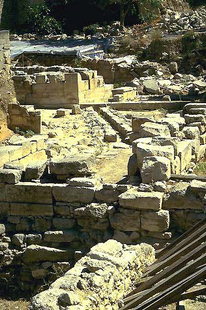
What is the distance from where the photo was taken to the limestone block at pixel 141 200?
8484 mm

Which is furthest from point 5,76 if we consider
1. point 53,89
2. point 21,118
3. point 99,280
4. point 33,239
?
point 99,280

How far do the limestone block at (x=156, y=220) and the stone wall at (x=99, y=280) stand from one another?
62 centimetres

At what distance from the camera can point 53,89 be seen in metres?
21.9

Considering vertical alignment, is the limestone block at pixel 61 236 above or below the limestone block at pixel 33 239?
above

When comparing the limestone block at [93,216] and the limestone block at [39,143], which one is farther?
the limestone block at [39,143]

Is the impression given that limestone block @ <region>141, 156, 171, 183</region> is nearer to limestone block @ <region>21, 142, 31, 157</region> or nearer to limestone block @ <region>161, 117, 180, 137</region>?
limestone block @ <region>161, 117, 180, 137</region>

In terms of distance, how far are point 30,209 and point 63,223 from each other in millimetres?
568

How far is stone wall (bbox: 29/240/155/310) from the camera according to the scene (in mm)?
6145

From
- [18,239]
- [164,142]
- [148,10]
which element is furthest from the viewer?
[148,10]

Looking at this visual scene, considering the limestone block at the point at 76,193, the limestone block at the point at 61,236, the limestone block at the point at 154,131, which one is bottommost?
the limestone block at the point at 61,236

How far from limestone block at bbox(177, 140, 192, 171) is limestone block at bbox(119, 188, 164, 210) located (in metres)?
1.73

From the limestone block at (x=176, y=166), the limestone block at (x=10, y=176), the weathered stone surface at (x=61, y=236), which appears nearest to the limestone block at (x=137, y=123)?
the limestone block at (x=176, y=166)

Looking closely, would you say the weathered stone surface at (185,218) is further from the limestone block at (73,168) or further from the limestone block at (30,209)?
the limestone block at (30,209)

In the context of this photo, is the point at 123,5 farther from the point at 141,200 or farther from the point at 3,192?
the point at 141,200
